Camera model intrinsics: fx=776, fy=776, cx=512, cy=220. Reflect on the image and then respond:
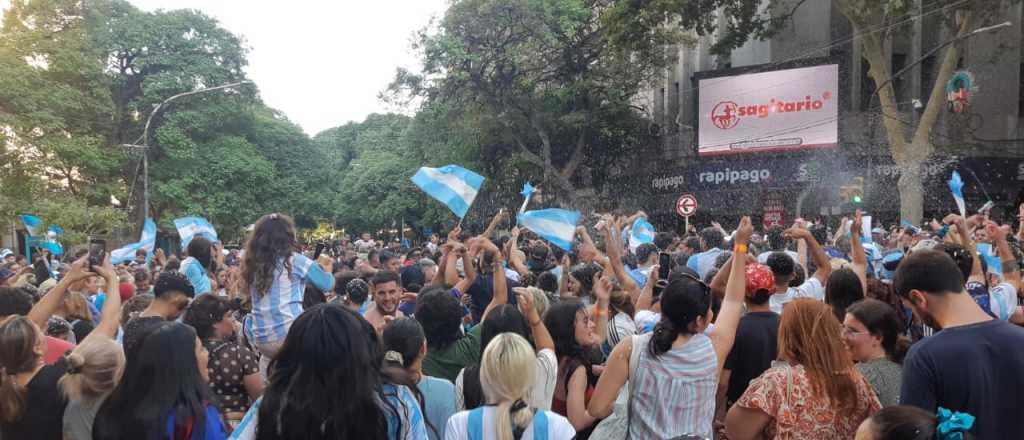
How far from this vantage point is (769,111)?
2534 cm

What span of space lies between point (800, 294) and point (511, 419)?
3172mm

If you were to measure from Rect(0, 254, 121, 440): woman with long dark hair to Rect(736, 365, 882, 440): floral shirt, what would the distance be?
3132mm

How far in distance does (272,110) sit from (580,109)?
2299 cm

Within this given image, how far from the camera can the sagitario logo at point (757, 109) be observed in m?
24.5

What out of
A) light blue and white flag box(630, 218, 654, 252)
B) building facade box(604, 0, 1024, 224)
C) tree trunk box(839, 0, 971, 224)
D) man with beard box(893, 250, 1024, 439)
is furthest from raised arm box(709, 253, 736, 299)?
building facade box(604, 0, 1024, 224)

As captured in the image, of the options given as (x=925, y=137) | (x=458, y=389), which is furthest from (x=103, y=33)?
(x=458, y=389)

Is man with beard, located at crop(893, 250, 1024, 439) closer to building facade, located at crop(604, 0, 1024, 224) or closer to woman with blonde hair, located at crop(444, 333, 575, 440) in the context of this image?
woman with blonde hair, located at crop(444, 333, 575, 440)

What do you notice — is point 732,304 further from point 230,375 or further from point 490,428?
point 230,375

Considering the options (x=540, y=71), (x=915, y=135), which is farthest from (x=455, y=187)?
(x=540, y=71)

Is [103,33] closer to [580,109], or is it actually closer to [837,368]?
[580,109]

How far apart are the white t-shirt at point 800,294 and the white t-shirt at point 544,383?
6.83ft

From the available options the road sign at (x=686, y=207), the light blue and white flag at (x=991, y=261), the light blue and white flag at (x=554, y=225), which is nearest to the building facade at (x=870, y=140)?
the road sign at (x=686, y=207)

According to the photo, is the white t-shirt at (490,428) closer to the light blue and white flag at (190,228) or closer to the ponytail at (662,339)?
the ponytail at (662,339)

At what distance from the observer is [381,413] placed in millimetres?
2758
